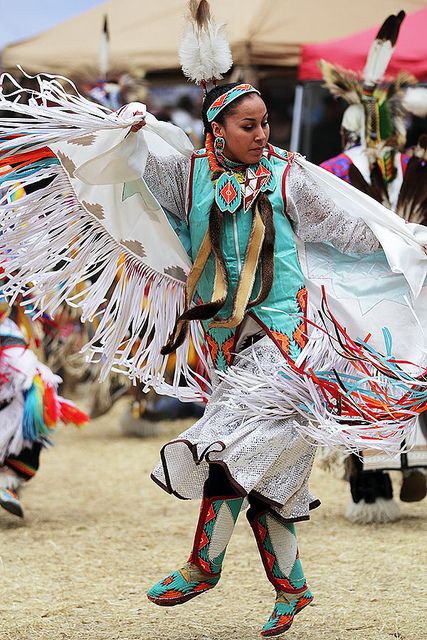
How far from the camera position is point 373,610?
3305 millimetres

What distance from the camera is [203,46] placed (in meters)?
→ 3.06

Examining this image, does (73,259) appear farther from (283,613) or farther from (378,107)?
(378,107)

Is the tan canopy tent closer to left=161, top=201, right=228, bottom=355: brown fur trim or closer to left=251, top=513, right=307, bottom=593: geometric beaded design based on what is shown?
left=161, top=201, right=228, bottom=355: brown fur trim

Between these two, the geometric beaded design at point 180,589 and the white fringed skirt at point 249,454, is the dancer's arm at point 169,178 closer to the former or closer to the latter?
the white fringed skirt at point 249,454

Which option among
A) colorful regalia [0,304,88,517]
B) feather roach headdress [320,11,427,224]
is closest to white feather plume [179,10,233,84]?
feather roach headdress [320,11,427,224]

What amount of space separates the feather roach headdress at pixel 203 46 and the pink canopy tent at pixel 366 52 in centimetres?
305

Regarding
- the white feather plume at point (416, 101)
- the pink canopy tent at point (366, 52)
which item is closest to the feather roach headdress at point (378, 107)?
the white feather plume at point (416, 101)

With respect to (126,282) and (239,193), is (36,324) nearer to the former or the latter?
(126,282)

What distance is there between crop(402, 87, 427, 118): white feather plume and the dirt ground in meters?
1.68

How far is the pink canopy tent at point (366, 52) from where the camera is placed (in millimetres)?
6133

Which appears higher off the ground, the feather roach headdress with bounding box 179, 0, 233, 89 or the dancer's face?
the feather roach headdress with bounding box 179, 0, 233, 89

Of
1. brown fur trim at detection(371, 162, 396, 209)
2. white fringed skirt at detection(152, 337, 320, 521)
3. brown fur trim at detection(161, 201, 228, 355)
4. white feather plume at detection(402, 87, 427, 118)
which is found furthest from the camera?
white feather plume at detection(402, 87, 427, 118)

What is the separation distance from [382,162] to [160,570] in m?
1.82

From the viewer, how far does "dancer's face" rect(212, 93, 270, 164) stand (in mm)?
2914
